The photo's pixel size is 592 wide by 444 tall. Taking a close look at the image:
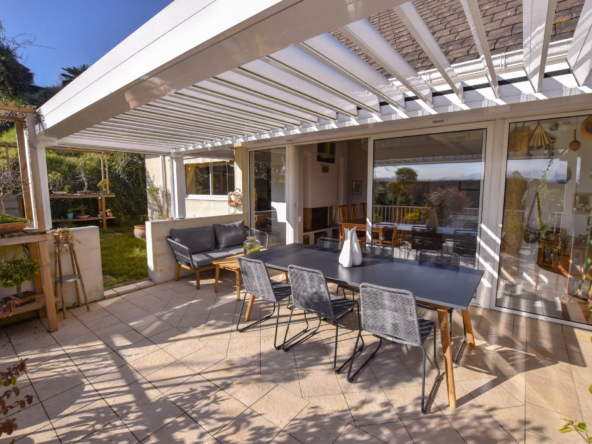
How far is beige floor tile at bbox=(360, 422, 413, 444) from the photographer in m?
2.02

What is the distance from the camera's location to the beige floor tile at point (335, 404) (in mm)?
2234

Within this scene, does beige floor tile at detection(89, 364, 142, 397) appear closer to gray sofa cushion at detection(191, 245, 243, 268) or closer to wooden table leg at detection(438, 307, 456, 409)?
gray sofa cushion at detection(191, 245, 243, 268)

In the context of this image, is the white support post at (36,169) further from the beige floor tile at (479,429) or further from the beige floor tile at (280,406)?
the beige floor tile at (479,429)

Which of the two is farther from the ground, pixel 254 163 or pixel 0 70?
pixel 0 70

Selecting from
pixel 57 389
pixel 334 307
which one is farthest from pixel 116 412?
pixel 334 307

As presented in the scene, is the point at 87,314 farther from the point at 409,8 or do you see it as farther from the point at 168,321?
the point at 409,8

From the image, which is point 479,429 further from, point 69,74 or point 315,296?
point 69,74

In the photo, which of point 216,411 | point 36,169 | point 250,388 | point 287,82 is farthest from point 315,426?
point 36,169

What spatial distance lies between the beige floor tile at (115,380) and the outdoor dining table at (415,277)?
1660 mm

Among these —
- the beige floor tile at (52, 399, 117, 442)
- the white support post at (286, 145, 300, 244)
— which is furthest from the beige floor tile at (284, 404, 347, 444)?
the white support post at (286, 145, 300, 244)

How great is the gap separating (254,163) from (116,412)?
541cm

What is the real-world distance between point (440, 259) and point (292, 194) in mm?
3373

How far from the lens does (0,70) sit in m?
11.0

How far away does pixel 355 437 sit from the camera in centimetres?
204
